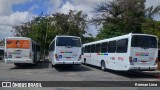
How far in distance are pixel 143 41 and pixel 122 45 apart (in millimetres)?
1569

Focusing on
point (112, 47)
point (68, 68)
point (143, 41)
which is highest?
point (143, 41)

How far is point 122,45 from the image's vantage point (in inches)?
851

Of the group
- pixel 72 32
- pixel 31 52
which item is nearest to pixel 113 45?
pixel 31 52

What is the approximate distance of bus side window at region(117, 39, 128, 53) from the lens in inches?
827

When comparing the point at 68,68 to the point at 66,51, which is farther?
the point at 68,68

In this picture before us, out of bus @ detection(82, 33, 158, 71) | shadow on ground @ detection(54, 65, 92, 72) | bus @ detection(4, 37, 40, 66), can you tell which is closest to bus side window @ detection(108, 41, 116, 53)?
bus @ detection(82, 33, 158, 71)

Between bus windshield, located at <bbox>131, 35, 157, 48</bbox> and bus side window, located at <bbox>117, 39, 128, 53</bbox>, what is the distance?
2.20 ft

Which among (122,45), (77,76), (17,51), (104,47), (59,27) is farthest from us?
(59,27)

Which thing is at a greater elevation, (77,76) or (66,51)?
(66,51)

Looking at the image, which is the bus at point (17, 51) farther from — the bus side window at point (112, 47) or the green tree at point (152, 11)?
the green tree at point (152, 11)

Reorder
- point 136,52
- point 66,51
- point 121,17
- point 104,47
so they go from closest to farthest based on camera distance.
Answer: point 136,52 → point 66,51 → point 104,47 → point 121,17

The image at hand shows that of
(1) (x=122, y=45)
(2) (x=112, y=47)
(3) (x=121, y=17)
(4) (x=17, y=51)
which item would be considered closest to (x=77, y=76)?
(1) (x=122, y=45)

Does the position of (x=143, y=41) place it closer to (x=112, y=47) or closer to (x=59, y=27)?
(x=112, y=47)

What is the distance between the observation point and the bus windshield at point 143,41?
20.5 metres
